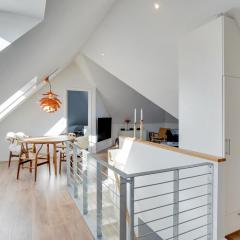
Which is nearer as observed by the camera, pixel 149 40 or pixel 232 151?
pixel 232 151

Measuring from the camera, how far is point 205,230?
215cm

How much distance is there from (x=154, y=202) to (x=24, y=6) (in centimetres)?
298

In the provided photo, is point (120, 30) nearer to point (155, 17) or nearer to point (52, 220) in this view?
point (155, 17)

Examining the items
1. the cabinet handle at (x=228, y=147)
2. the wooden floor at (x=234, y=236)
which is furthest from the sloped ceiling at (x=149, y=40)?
the wooden floor at (x=234, y=236)

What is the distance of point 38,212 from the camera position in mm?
2730

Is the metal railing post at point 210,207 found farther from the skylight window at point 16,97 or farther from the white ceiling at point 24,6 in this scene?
the skylight window at point 16,97

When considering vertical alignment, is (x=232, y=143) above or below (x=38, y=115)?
below

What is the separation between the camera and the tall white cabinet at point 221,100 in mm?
2256

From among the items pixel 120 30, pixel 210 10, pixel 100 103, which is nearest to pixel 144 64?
pixel 120 30

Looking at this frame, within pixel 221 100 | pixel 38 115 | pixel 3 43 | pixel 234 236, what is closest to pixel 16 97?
pixel 38 115

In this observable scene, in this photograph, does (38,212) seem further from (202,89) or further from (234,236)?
(202,89)

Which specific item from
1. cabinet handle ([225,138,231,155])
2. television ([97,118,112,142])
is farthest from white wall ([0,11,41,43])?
television ([97,118,112,142])

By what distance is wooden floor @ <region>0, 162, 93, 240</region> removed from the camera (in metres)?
2.25

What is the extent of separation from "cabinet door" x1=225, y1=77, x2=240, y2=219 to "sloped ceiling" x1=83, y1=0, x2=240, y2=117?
0.95 m
